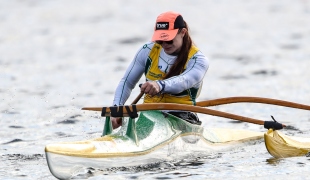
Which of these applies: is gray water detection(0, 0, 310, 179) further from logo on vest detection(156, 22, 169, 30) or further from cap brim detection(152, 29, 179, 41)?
logo on vest detection(156, 22, 169, 30)

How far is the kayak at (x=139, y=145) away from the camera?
9.78 m

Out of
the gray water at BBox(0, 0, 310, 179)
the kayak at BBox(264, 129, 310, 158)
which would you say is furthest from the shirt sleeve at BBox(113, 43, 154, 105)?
the kayak at BBox(264, 129, 310, 158)

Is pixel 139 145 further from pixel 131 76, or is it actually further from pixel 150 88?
pixel 131 76

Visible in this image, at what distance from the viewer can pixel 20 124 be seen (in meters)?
14.5

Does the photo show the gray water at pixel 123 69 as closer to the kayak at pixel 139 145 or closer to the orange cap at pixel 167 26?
the kayak at pixel 139 145

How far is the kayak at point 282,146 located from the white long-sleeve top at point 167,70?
3.69 feet

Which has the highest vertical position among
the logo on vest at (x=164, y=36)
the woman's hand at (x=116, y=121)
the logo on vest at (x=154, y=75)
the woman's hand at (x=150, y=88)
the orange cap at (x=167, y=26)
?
the orange cap at (x=167, y=26)

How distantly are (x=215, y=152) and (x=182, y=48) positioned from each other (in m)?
1.48

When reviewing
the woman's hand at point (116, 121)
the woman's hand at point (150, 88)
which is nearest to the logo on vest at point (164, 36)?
the woman's hand at point (150, 88)

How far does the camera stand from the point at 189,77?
431 inches

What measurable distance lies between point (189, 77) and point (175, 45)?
16.9 inches

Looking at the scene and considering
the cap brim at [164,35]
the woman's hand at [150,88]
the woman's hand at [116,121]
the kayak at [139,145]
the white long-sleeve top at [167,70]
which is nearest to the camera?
the kayak at [139,145]

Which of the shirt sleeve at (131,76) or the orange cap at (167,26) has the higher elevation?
the orange cap at (167,26)

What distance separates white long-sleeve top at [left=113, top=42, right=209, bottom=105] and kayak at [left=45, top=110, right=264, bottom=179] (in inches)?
18.5
